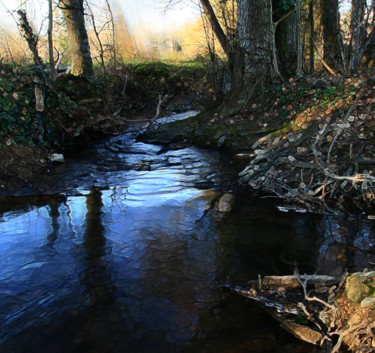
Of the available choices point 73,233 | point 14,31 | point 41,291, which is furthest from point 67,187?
point 14,31

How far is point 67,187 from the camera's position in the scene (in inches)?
246

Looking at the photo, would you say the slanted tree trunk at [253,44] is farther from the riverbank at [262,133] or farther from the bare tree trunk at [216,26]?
the bare tree trunk at [216,26]

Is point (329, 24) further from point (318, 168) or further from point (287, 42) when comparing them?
point (318, 168)

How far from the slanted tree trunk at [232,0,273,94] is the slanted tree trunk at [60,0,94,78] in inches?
191

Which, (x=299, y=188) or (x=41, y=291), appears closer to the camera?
(x=41, y=291)

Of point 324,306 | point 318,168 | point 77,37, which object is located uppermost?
point 77,37

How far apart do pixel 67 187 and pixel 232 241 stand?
11.8 feet

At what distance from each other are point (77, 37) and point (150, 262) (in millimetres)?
9011

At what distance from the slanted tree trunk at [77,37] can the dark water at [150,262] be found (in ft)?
18.4

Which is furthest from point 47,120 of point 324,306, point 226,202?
point 324,306

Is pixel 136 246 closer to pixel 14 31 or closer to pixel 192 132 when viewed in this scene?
pixel 192 132

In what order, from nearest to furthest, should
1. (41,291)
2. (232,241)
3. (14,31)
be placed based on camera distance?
(41,291) < (232,241) < (14,31)

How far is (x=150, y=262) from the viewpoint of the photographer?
12.3ft

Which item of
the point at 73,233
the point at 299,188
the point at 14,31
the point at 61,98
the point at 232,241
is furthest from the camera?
the point at 14,31
